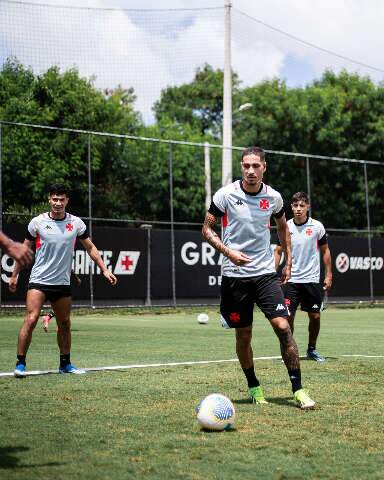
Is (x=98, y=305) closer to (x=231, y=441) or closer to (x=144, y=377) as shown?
(x=144, y=377)

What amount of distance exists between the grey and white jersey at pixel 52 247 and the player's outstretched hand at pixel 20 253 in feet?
18.4

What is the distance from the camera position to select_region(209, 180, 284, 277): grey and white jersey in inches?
334

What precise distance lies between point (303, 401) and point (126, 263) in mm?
18252

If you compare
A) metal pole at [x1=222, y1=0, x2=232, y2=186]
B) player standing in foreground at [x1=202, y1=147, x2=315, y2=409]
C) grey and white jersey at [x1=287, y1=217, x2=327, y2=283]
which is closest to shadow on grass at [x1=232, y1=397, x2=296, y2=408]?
player standing in foreground at [x1=202, y1=147, x2=315, y2=409]

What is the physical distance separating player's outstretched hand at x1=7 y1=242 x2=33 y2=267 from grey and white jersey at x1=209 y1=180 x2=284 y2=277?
3.29m

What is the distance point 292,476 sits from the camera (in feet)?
18.1

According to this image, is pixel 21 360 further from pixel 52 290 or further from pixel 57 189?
pixel 57 189

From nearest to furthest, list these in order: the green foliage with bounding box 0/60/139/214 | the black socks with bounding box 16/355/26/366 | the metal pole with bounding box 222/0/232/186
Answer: the black socks with bounding box 16/355/26/366 → the metal pole with bounding box 222/0/232/186 → the green foliage with bounding box 0/60/139/214

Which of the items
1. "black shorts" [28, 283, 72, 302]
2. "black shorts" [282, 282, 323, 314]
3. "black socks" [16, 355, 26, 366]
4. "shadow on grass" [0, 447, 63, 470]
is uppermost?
"black shorts" [28, 283, 72, 302]

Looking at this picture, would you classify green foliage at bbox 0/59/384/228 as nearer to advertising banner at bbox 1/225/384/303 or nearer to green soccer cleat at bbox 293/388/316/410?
advertising banner at bbox 1/225/384/303

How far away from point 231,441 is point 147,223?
2303 cm

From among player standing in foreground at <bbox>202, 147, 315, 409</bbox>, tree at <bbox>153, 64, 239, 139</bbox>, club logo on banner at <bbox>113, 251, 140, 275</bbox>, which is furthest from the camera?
tree at <bbox>153, 64, 239, 139</bbox>

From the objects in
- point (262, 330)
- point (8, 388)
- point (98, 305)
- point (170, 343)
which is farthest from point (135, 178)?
point (8, 388)

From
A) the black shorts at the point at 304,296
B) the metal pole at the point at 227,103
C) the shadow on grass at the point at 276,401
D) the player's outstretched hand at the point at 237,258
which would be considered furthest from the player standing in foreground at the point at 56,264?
the metal pole at the point at 227,103
